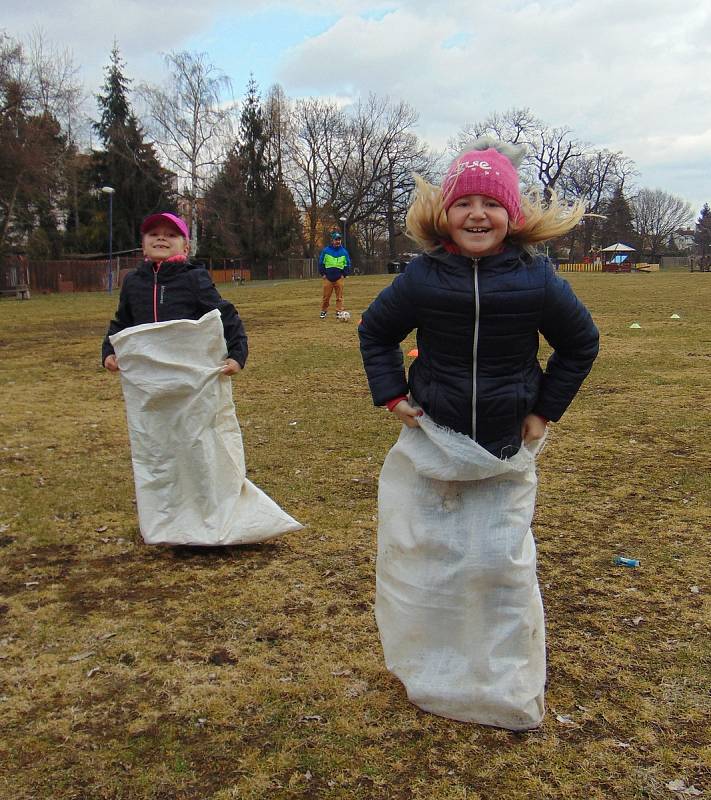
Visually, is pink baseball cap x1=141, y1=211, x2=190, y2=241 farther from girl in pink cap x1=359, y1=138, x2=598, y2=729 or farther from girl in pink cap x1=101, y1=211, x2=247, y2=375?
girl in pink cap x1=359, y1=138, x2=598, y2=729

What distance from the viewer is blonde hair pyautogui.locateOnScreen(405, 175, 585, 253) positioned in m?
2.46

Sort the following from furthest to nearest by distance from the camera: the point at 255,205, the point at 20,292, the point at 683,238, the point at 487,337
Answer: the point at 683,238, the point at 255,205, the point at 20,292, the point at 487,337

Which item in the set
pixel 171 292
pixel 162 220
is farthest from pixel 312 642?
pixel 162 220

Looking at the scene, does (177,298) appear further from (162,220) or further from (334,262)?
(334,262)

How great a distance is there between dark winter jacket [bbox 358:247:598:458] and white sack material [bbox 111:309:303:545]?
5.29 ft

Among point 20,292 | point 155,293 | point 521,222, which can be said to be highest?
point 521,222

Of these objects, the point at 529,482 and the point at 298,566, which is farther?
the point at 298,566

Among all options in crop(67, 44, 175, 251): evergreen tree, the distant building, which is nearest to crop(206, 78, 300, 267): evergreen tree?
crop(67, 44, 175, 251): evergreen tree

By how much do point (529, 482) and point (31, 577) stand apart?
2599 millimetres

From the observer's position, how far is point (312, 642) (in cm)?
317

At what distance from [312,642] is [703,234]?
92.9 m

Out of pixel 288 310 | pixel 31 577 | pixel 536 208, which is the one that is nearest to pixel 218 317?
pixel 31 577

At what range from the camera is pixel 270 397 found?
27.5 ft

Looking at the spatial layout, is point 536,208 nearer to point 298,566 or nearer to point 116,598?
point 298,566
